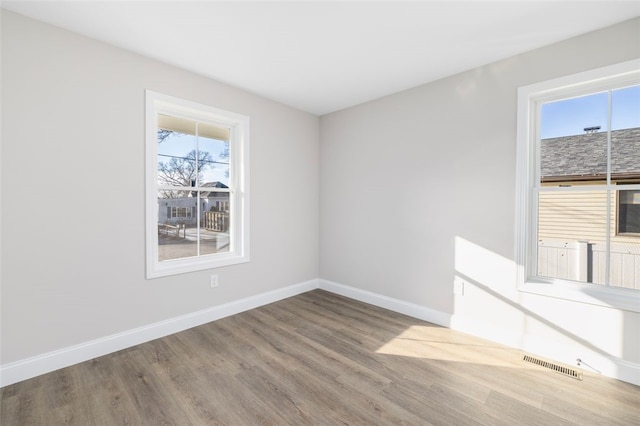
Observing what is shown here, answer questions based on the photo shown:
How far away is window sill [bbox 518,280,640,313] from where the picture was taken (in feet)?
6.75

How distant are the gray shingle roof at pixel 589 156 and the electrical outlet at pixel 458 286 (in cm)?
123

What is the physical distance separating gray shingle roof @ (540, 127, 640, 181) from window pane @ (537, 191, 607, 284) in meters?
0.17

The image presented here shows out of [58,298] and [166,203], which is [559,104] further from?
[58,298]

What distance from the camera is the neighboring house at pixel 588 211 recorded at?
2135 mm

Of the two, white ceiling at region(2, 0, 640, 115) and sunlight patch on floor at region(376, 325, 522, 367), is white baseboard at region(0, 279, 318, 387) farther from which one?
white ceiling at region(2, 0, 640, 115)

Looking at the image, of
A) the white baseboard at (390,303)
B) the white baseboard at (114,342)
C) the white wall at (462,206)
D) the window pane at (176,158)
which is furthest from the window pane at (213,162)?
the white baseboard at (390,303)

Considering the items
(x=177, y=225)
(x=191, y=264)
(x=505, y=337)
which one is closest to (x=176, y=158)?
(x=177, y=225)

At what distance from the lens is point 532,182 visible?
99.2 inches

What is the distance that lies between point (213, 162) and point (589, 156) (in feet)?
11.9

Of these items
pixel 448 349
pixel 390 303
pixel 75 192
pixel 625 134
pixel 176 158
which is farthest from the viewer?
pixel 390 303

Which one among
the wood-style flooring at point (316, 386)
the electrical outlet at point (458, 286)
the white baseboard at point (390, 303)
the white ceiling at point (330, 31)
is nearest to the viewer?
the wood-style flooring at point (316, 386)

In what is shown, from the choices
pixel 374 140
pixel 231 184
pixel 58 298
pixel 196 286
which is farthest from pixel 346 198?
pixel 58 298

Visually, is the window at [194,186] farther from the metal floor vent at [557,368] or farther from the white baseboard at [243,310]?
the metal floor vent at [557,368]

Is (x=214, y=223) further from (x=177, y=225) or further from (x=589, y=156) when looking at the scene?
(x=589, y=156)
